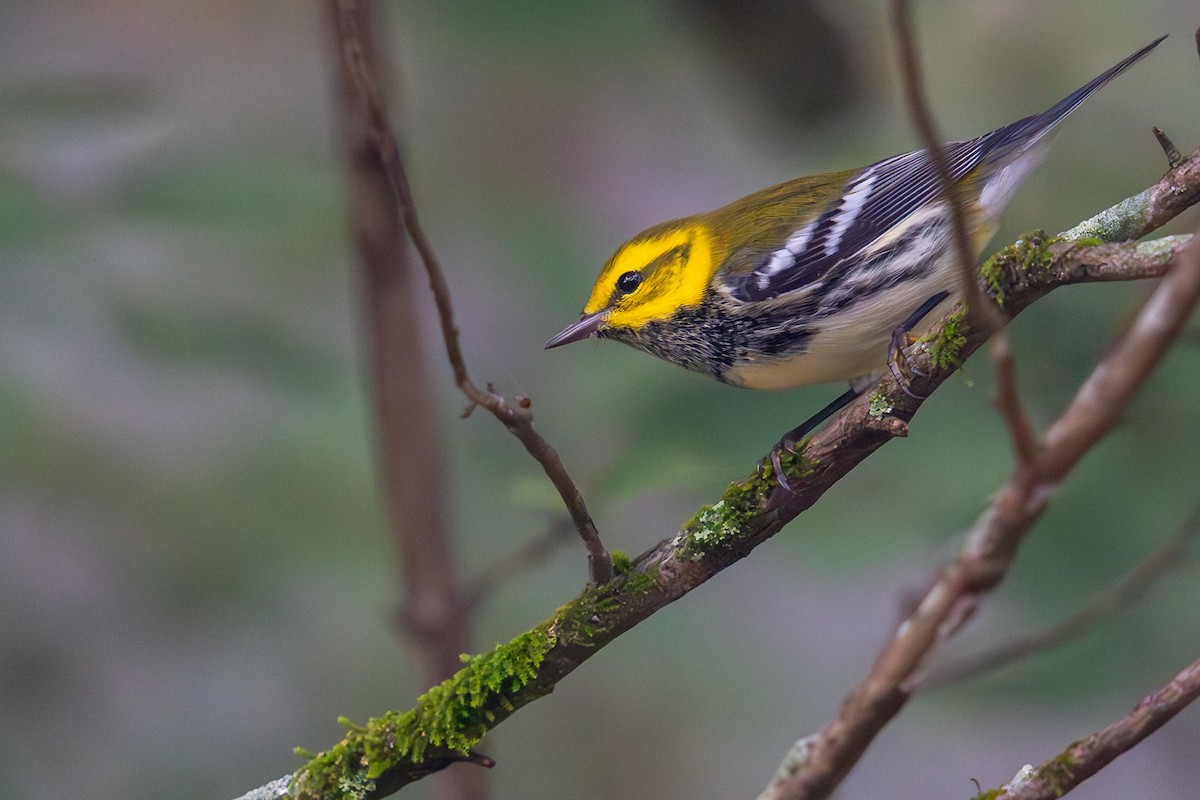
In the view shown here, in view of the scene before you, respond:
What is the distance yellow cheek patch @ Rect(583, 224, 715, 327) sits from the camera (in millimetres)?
3002

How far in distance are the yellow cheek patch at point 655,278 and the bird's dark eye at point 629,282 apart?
0.01 meters

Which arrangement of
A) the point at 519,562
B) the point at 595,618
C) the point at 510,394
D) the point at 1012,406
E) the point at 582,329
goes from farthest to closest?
the point at 510,394, the point at 582,329, the point at 519,562, the point at 595,618, the point at 1012,406

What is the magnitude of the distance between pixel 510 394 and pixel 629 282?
2.62 feet

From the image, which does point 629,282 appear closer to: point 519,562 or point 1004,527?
point 519,562

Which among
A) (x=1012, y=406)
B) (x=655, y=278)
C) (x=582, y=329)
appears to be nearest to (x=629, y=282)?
(x=655, y=278)

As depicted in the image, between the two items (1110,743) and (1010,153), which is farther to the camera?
(1010,153)

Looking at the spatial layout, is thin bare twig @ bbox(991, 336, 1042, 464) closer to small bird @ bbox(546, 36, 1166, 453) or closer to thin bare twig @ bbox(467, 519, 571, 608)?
small bird @ bbox(546, 36, 1166, 453)

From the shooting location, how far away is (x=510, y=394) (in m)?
3.72

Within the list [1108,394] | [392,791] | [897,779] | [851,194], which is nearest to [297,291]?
[851,194]

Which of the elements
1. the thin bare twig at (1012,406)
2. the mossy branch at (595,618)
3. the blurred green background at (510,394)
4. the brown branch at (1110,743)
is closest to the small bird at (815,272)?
the blurred green background at (510,394)

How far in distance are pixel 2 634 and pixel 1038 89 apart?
12.1 feet

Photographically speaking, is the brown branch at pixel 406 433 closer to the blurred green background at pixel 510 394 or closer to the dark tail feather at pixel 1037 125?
the blurred green background at pixel 510 394

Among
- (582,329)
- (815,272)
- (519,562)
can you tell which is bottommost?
(519,562)

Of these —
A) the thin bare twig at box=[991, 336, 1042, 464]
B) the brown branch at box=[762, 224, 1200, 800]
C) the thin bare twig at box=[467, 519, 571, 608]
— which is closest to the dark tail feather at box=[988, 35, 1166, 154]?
the thin bare twig at box=[467, 519, 571, 608]
